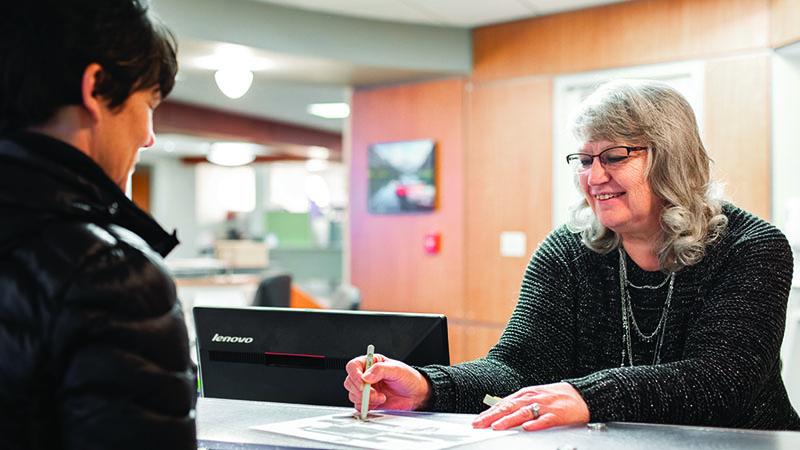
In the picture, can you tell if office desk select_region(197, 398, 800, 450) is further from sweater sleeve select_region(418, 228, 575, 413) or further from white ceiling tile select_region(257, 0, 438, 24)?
white ceiling tile select_region(257, 0, 438, 24)

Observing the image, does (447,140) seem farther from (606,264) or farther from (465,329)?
(606,264)

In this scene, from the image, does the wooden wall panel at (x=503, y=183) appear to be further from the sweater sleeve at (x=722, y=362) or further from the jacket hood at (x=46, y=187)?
the jacket hood at (x=46, y=187)

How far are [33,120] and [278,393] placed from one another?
37.6 inches

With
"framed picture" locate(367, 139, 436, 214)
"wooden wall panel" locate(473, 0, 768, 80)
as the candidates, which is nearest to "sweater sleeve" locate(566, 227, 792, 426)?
"wooden wall panel" locate(473, 0, 768, 80)

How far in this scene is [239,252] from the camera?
12039mm

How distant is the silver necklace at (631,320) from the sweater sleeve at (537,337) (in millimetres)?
118

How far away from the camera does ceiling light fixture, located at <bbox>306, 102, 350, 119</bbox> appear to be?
8938 millimetres

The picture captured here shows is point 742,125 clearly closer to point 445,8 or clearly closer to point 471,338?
point 445,8

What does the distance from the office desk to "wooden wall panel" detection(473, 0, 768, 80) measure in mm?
3780

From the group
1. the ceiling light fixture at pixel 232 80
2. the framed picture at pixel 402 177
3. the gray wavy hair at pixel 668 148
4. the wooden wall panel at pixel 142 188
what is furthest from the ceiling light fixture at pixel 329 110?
the gray wavy hair at pixel 668 148

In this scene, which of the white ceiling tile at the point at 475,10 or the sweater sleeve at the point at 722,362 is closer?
the sweater sleeve at the point at 722,362

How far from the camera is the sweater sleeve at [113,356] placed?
82 centimetres

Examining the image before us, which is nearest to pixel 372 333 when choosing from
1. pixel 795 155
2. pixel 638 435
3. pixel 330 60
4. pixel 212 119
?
pixel 638 435

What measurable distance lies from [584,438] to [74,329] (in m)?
0.82
